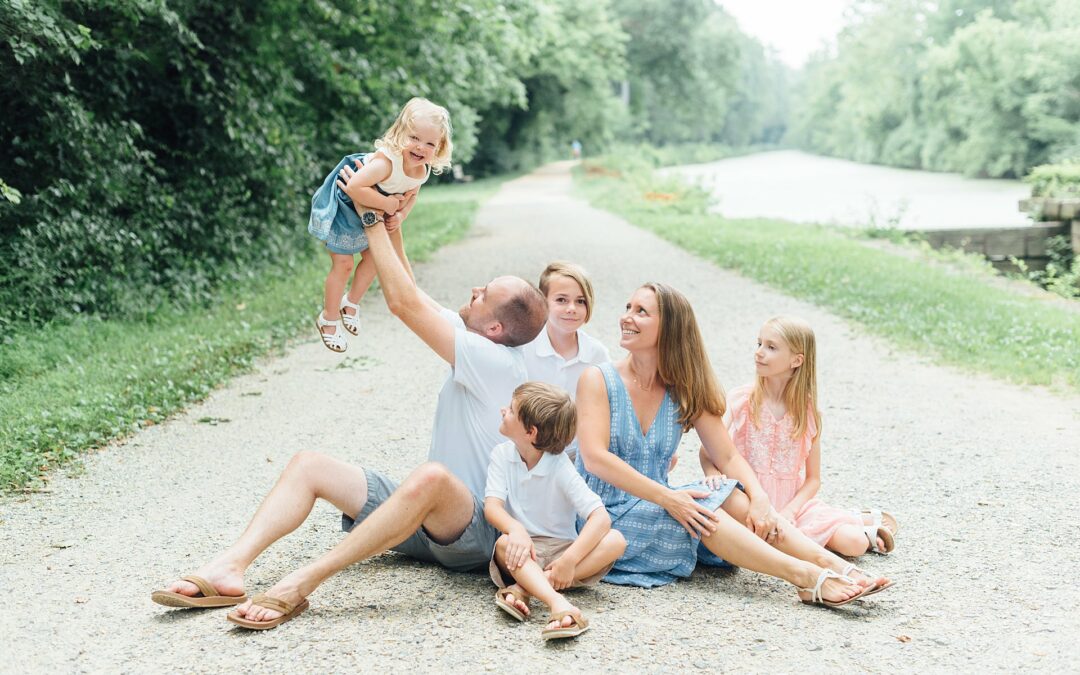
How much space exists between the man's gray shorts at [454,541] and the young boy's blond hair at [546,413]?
0.42 m

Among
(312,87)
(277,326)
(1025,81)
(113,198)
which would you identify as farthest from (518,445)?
(1025,81)

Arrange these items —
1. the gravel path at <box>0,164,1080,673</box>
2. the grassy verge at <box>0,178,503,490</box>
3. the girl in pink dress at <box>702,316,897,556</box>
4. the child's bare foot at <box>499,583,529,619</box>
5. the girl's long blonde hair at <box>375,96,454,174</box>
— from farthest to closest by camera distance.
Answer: the grassy verge at <box>0,178,503,490</box>, the girl in pink dress at <box>702,316,897,556</box>, the girl's long blonde hair at <box>375,96,454,174</box>, the child's bare foot at <box>499,583,529,619</box>, the gravel path at <box>0,164,1080,673</box>

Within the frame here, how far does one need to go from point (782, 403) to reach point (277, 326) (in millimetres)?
6615

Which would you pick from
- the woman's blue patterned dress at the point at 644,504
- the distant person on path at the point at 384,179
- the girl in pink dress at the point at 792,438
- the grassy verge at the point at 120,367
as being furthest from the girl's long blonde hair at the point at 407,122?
the grassy verge at the point at 120,367

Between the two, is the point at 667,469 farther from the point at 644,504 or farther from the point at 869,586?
the point at 869,586

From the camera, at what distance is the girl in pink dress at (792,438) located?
14.8ft

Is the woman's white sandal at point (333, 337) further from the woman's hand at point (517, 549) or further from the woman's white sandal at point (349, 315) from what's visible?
the woman's hand at point (517, 549)

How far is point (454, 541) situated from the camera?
4.04 meters

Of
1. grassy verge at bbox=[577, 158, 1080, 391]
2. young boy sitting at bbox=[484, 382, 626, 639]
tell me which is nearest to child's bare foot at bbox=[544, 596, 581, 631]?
young boy sitting at bbox=[484, 382, 626, 639]

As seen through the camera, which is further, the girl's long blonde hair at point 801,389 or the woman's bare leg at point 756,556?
the girl's long blonde hair at point 801,389

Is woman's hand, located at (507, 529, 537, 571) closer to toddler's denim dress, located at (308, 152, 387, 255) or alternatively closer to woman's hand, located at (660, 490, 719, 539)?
woman's hand, located at (660, 490, 719, 539)

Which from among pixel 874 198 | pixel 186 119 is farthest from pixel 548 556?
pixel 874 198

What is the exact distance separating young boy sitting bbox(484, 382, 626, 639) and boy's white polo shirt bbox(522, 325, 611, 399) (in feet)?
1.32

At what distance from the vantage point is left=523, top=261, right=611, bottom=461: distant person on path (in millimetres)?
4254
